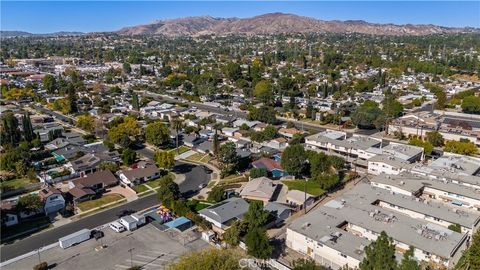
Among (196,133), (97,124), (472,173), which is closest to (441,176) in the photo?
Answer: (472,173)

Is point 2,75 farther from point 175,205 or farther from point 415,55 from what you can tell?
point 415,55

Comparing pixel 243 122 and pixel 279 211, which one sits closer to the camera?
pixel 279 211

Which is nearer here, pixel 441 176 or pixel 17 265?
pixel 17 265

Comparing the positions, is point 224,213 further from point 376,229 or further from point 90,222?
point 376,229

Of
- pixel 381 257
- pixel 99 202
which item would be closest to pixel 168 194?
pixel 99 202

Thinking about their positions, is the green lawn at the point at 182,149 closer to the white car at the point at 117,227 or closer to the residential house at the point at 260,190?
the residential house at the point at 260,190

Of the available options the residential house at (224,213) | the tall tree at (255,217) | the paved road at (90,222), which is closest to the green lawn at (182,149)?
the paved road at (90,222)
